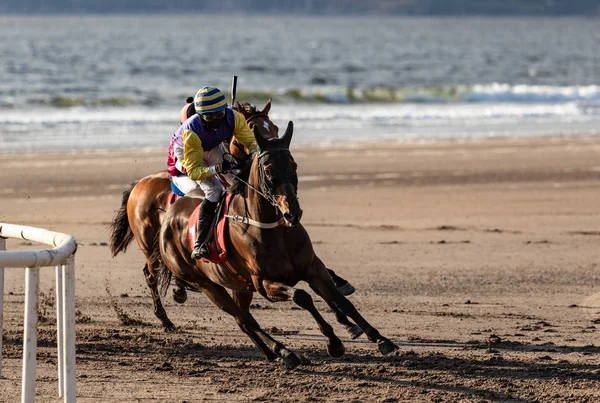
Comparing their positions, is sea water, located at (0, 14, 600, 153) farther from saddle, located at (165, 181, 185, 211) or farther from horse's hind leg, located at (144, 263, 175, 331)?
saddle, located at (165, 181, 185, 211)

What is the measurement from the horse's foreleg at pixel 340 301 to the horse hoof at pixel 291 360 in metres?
0.50

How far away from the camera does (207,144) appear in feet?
28.5

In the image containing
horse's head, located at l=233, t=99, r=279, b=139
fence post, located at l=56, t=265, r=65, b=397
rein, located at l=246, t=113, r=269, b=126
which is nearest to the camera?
fence post, located at l=56, t=265, r=65, b=397

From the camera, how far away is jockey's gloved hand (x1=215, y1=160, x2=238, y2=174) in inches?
326

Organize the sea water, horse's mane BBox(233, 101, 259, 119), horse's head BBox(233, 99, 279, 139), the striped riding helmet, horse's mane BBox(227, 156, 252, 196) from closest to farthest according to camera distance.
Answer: horse's mane BBox(227, 156, 252, 196), the striped riding helmet, horse's head BBox(233, 99, 279, 139), horse's mane BBox(233, 101, 259, 119), the sea water

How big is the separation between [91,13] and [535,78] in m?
135

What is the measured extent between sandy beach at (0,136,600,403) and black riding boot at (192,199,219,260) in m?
0.89

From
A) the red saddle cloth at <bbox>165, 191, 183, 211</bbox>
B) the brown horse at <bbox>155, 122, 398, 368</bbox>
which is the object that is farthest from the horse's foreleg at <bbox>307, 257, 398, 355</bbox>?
the red saddle cloth at <bbox>165, 191, 183, 211</bbox>

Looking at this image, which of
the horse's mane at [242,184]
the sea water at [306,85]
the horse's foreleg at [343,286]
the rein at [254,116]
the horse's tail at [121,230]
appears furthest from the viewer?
the sea water at [306,85]

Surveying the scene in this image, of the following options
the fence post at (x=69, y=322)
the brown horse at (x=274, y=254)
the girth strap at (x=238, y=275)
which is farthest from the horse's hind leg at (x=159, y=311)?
the fence post at (x=69, y=322)

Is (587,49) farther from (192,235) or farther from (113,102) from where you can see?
(192,235)

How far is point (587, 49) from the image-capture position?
91938 mm

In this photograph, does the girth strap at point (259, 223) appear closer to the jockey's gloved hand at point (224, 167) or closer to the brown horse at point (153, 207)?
the jockey's gloved hand at point (224, 167)

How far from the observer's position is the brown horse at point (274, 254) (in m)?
7.63
